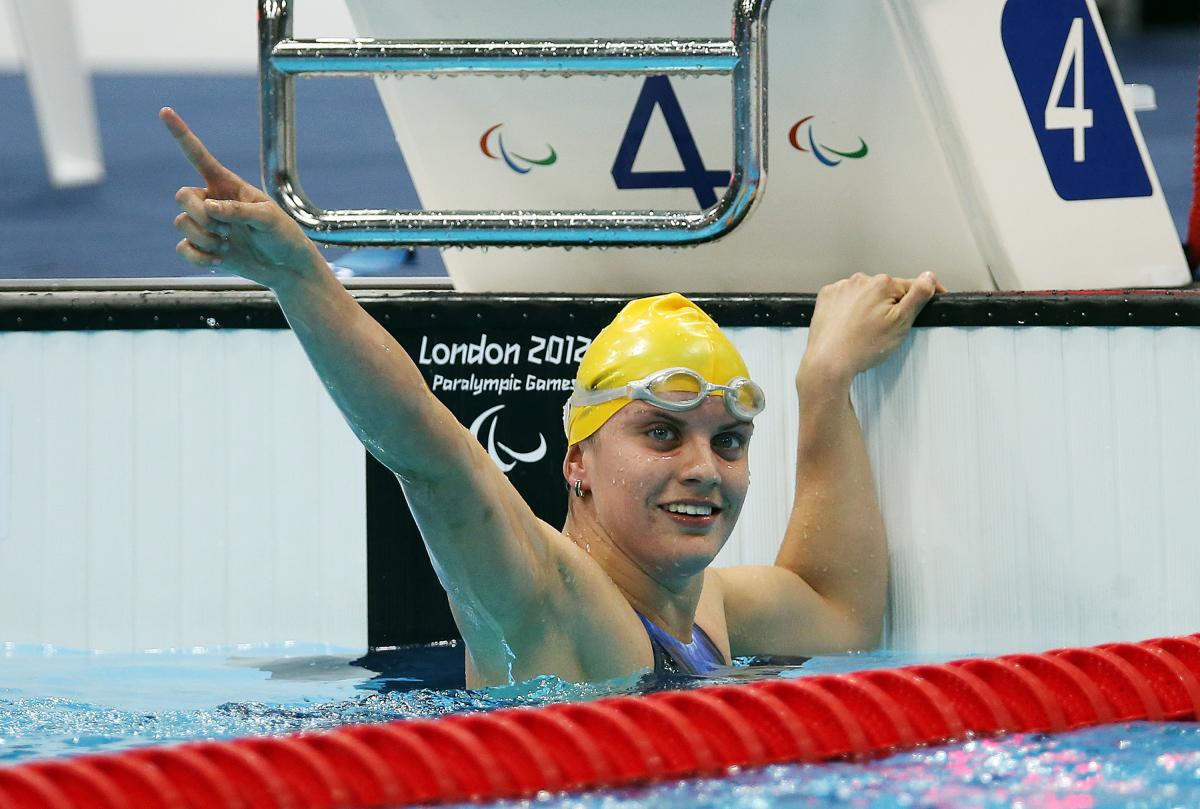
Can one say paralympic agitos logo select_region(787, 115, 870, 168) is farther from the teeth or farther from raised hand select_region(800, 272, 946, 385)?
the teeth

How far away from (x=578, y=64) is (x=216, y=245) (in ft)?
3.80

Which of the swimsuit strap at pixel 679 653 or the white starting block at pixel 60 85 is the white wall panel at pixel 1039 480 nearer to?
the swimsuit strap at pixel 679 653

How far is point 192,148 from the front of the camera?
197 centimetres

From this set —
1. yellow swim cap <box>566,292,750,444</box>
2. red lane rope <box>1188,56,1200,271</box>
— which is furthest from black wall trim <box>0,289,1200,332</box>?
yellow swim cap <box>566,292,750,444</box>

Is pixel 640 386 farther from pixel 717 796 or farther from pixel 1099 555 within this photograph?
pixel 1099 555

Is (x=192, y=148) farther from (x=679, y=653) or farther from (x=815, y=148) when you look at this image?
(x=815, y=148)

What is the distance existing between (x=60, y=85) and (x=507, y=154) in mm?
4974

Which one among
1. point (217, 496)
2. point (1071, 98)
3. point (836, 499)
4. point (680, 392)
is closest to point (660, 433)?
point (680, 392)

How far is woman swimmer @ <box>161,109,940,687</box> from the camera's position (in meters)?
2.16

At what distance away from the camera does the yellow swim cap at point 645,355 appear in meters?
2.78

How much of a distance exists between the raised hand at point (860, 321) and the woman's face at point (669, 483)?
479 millimetres

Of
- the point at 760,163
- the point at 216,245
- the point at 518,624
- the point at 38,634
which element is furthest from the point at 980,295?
the point at 38,634

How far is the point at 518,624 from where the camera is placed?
2.60 meters

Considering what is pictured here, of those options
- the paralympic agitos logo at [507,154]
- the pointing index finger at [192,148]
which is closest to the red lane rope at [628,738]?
the pointing index finger at [192,148]
